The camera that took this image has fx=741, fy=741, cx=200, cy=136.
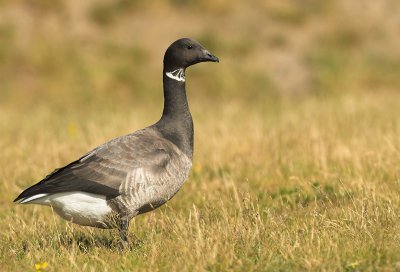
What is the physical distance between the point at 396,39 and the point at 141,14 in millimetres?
9080

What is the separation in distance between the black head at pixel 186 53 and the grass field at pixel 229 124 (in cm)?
159

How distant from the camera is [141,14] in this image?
2694 centimetres

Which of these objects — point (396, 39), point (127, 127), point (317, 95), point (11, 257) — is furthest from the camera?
point (396, 39)

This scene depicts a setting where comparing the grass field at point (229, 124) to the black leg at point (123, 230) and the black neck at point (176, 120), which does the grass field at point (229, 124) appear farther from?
the black neck at point (176, 120)

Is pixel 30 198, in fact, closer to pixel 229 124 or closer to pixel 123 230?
pixel 123 230

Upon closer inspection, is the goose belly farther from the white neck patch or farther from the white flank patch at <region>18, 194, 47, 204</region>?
the white neck patch

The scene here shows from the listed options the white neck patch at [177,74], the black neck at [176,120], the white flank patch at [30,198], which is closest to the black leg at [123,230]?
the white flank patch at [30,198]

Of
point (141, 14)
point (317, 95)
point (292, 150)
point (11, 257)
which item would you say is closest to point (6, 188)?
point (11, 257)

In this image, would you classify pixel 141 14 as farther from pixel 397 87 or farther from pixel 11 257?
pixel 11 257

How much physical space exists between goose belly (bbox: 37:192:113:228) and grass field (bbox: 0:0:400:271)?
32 centimetres

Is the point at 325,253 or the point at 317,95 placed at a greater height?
the point at 325,253

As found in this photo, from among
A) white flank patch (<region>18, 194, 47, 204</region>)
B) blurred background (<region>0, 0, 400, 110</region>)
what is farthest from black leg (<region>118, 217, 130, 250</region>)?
blurred background (<region>0, 0, 400, 110</region>)

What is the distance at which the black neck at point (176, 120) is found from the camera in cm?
837

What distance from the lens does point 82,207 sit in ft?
25.1
